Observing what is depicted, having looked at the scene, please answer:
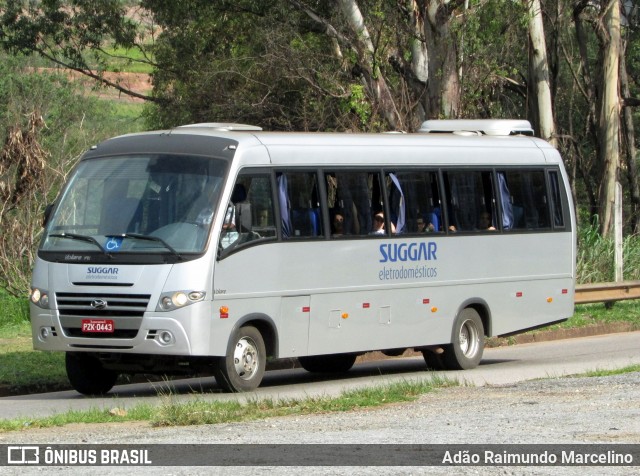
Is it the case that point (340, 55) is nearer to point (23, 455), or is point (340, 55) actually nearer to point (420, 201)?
point (420, 201)

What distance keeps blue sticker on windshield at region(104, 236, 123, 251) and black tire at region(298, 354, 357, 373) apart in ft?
13.0

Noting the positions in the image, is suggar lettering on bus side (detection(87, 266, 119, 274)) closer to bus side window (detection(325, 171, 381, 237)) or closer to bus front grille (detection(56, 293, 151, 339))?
bus front grille (detection(56, 293, 151, 339))

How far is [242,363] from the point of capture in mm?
13859

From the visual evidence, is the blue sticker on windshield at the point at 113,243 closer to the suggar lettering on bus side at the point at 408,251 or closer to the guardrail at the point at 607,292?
the suggar lettering on bus side at the point at 408,251

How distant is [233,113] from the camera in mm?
31406

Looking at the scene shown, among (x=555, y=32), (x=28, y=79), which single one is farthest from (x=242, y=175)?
(x=28, y=79)

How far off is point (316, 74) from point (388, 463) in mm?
21602

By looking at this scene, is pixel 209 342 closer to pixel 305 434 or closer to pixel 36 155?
pixel 305 434

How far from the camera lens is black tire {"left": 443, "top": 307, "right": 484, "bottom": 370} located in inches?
663

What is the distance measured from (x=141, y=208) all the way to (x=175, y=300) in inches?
45.8

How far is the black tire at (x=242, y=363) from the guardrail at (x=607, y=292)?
968 cm

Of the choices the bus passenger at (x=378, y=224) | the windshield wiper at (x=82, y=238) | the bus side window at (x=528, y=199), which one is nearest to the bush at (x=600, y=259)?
the bus side window at (x=528, y=199)

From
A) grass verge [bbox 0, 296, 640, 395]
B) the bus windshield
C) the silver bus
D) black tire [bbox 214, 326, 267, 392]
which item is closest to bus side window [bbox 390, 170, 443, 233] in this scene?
the silver bus

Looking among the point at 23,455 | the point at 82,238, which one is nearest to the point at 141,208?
the point at 82,238
